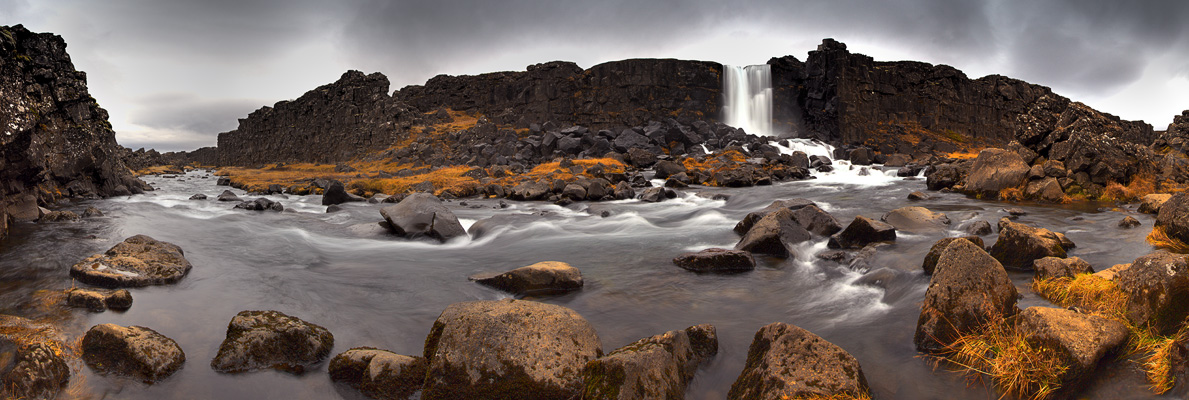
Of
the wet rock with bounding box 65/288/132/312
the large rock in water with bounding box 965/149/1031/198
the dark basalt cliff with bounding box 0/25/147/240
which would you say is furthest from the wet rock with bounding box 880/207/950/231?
the dark basalt cliff with bounding box 0/25/147/240

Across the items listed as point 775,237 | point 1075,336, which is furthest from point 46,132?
point 1075,336

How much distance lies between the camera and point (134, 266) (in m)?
7.88

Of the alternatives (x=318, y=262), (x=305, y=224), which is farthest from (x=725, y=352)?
(x=305, y=224)

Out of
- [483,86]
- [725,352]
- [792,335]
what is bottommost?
[725,352]

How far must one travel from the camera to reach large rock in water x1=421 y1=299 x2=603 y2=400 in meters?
4.49

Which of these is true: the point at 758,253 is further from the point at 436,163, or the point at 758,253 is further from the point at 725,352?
the point at 436,163

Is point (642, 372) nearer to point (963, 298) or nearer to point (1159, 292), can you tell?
point (963, 298)

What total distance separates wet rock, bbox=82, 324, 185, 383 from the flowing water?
5.5 inches

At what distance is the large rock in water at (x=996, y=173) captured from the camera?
17.1 meters

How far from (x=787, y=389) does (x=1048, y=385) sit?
205 centimetres

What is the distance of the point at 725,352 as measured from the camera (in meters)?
5.86

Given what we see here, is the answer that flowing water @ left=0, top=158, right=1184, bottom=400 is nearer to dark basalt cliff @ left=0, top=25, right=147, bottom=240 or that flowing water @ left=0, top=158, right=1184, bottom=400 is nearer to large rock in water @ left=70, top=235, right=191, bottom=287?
large rock in water @ left=70, top=235, right=191, bottom=287

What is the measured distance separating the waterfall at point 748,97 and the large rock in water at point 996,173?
2955 centimetres

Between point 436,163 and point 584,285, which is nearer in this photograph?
point 584,285
